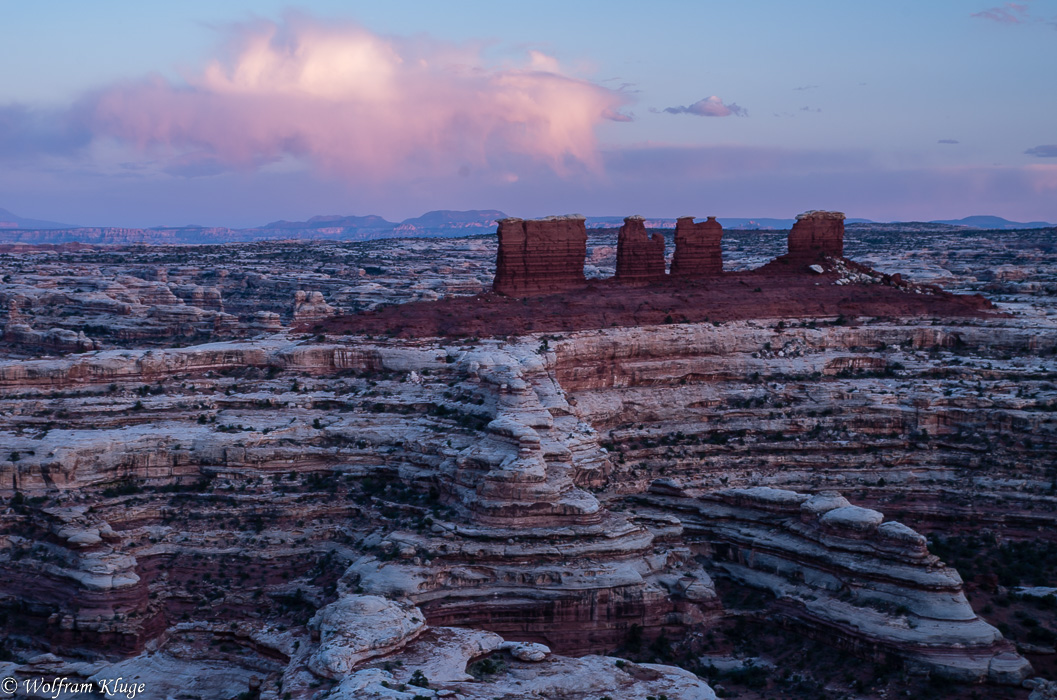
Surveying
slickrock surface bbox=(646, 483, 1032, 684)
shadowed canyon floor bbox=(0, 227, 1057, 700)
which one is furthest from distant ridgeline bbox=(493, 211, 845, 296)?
slickrock surface bbox=(646, 483, 1032, 684)

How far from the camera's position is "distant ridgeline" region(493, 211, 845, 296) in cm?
5050

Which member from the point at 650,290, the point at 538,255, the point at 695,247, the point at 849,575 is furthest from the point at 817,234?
the point at 849,575

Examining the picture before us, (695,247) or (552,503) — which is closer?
(552,503)

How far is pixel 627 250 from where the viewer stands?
2162 inches

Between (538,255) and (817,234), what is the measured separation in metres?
16.6

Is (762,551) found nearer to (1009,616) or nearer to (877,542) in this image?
(877,542)

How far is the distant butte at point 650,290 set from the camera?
44781 mm

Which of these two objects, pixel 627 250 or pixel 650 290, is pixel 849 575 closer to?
pixel 650 290

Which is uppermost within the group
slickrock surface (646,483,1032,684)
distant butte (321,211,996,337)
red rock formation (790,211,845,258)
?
red rock formation (790,211,845,258)

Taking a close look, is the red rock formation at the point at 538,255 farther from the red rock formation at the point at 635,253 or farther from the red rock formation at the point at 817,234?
the red rock formation at the point at 817,234

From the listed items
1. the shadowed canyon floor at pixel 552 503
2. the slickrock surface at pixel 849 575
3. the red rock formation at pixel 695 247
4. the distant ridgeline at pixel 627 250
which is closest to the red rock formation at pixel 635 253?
the distant ridgeline at pixel 627 250

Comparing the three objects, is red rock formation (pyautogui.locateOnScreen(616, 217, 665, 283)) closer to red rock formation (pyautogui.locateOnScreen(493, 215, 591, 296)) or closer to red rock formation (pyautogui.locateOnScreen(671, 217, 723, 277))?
red rock formation (pyautogui.locateOnScreen(671, 217, 723, 277))

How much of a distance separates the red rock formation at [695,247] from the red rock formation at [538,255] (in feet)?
22.6

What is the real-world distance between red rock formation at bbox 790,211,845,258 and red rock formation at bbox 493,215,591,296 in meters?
13.5
